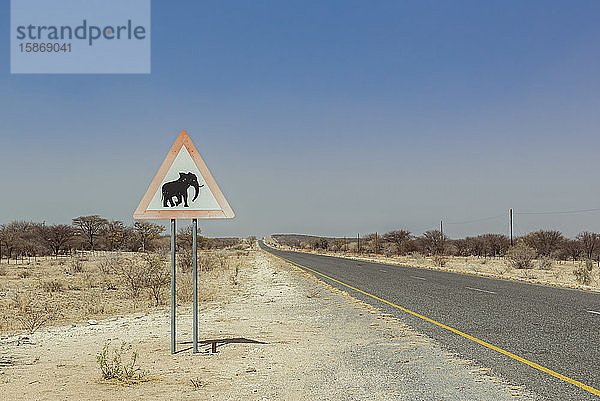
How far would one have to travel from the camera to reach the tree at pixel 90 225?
80.6 meters

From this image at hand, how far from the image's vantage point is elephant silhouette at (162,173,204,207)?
25.6ft

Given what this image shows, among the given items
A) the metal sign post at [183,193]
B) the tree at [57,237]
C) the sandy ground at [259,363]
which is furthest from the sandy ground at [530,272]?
the tree at [57,237]

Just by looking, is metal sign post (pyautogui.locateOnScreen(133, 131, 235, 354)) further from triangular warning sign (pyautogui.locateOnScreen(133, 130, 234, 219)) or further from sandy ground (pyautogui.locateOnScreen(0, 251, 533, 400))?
sandy ground (pyautogui.locateOnScreen(0, 251, 533, 400))

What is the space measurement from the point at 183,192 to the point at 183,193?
1 cm

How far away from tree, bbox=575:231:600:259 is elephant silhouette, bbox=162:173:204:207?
7399 centimetres

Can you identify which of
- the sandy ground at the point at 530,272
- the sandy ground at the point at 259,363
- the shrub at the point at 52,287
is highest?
the sandy ground at the point at 259,363

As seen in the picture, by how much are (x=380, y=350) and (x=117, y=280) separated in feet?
66.1

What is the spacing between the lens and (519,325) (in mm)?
11586

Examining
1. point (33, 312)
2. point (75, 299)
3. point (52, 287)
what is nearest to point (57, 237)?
point (52, 287)

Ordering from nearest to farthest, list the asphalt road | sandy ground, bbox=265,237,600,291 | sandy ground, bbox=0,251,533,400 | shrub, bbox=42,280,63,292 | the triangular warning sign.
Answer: sandy ground, bbox=0,251,533,400
the asphalt road
the triangular warning sign
shrub, bbox=42,280,63,292
sandy ground, bbox=265,237,600,291

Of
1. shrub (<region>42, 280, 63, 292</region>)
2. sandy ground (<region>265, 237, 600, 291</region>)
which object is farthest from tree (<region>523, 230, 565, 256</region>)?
shrub (<region>42, 280, 63, 292</region>)

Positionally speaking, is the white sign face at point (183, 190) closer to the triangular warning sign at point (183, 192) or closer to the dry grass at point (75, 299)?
the triangular warning sign at point (183, 192)

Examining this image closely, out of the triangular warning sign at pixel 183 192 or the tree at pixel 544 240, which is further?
the tree at pixel 544 240

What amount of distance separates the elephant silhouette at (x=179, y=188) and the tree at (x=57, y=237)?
56.7 m
